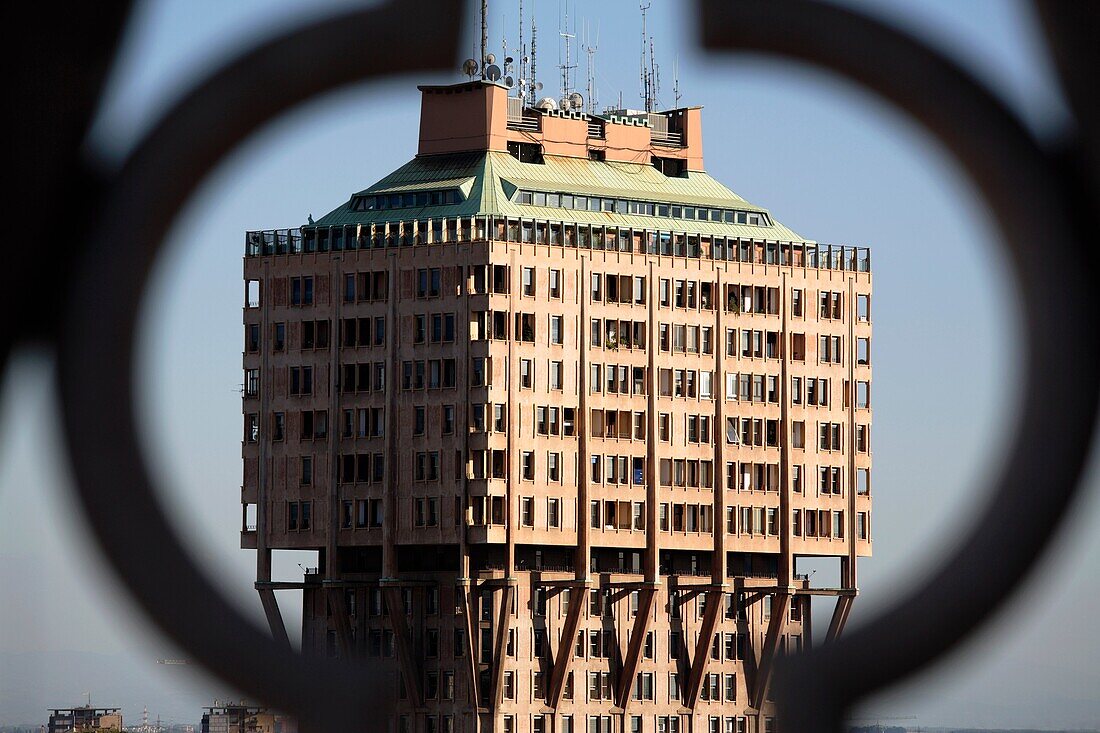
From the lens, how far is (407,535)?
124 m

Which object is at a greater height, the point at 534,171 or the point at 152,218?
the point at 534,171

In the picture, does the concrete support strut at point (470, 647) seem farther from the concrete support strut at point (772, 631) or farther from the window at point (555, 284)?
the concrete support strut at point (772, 631)

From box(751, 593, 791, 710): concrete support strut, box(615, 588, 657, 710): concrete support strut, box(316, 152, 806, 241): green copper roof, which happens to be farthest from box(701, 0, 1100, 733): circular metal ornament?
box(751, 593, 791, 710): concrete support strut

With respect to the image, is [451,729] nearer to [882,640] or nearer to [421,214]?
[421,214]

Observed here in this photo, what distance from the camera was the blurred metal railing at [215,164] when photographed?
11875 millimetres

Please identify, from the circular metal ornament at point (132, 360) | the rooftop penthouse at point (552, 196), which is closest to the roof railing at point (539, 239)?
the rooftop penthouse at point (552, 196)

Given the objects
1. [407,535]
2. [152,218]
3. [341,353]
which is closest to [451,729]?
[407,535]

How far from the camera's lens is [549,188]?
127 m

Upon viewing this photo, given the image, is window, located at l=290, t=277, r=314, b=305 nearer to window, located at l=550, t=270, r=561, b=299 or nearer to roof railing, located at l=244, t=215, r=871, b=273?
roof railing, located at l=244, t=215, r=871, b=273

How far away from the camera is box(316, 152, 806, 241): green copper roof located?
125438 millimetres

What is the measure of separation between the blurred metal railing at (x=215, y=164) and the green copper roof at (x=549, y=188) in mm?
110977

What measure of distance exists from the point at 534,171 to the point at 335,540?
60.9 feet

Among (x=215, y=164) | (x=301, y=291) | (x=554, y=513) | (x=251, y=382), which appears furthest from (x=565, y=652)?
(x=215, y=164)

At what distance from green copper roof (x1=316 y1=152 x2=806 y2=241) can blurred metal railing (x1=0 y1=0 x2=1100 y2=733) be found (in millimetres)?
110977
